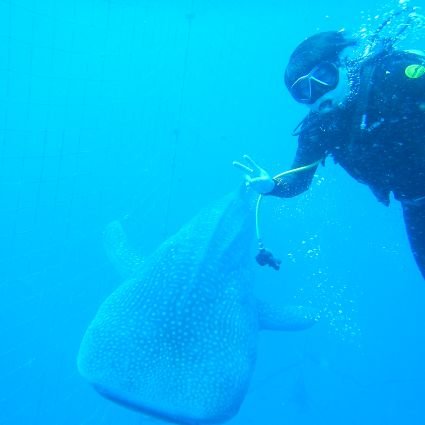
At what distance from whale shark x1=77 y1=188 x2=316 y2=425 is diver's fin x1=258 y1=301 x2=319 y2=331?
0.37 meters

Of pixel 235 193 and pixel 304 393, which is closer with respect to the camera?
pixel 235 193

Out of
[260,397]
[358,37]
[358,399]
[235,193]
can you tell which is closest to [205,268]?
[235,193]

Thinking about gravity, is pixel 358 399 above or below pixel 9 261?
below

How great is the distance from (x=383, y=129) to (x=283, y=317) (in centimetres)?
365

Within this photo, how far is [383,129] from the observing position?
3619 millimetres

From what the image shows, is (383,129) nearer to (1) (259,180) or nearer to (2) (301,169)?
(2) (301,169)

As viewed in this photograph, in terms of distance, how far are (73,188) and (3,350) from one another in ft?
17.8

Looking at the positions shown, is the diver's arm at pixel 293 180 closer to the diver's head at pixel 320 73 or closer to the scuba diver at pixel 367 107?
the scuba diver at pixel 367 107

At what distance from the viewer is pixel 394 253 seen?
50.4 ft

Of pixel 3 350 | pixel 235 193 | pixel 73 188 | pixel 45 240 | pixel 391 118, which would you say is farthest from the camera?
pixel 73 188

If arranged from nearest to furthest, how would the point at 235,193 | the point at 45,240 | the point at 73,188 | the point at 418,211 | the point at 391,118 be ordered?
the point at 391,118 → the point at 418,211 → the point at 235,193 → the point at 45,240 → the point at 73,188

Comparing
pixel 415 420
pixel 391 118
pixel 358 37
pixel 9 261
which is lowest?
pixel 415 420

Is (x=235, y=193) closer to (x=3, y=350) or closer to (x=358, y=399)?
(x=358, y=399)

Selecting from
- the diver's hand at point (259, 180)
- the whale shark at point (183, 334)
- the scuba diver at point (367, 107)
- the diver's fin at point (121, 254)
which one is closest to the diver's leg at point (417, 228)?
the scuba diver at point (367, 107)
